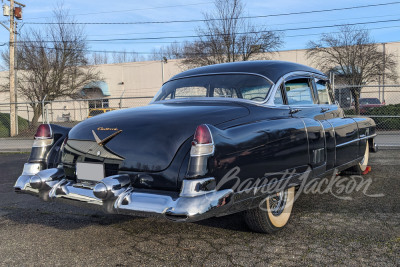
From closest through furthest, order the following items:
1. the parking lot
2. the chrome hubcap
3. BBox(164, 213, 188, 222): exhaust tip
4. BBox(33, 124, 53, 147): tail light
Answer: BBox(164, 213, 188, 222): exhaust tip < the parking lot < the chrome hubcap < BBox(33, 124, 53, 147): tail light

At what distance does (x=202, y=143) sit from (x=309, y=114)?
1841 millimetres

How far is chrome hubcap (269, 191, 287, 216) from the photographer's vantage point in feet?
11.3

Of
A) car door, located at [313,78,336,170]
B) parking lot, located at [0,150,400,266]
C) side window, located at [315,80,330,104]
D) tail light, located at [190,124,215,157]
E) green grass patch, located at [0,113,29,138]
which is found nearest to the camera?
tail light, located at [190,124,215,157]

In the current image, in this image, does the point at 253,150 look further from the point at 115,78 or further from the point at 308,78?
the point at 115,78

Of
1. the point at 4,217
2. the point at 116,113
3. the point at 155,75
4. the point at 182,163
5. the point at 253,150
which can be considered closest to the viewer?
the point at 182,163

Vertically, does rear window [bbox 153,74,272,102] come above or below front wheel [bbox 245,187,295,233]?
above

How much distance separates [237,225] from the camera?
12.0 ft

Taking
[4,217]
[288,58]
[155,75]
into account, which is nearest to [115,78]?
[155,75]

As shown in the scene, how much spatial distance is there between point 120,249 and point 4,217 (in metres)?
1.92

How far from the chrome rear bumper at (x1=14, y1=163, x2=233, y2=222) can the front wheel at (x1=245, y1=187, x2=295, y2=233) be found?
0.58 metres

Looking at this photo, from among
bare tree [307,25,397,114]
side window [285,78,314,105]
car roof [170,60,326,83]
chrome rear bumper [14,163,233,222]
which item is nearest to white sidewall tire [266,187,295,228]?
chrome rear bumper [14,163,233,222]

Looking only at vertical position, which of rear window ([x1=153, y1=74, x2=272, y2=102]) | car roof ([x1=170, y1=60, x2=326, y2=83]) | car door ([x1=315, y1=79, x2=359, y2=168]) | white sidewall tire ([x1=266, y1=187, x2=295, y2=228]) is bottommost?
white sidewall tire ([x1=266, y1=187, x2=295, y2=228])

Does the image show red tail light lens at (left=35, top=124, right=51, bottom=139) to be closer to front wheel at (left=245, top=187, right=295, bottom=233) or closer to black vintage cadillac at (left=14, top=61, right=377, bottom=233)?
black vintage cadillac at (left=14, top=61, right=377, bottom=233)

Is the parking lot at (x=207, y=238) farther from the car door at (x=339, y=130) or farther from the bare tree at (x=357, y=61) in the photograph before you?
the bare tree at (x=357, y=61)
